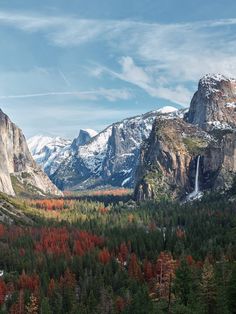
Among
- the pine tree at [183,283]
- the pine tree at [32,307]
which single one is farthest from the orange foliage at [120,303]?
the pine tree at [183,283]

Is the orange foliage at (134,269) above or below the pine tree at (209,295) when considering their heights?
below

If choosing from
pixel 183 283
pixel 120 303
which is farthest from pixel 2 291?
pixel 183 283

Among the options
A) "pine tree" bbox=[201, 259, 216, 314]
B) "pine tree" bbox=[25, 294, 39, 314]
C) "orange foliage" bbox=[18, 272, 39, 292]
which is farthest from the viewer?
"orange foliage" bbox=[18, 272, 39, 292]

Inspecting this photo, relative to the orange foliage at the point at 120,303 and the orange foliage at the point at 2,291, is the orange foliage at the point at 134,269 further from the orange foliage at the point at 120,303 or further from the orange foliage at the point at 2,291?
the orange foliage at the point at 2,291

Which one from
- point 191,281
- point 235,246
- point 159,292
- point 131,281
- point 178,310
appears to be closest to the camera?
point 178,310

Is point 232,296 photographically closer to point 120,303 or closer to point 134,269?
point 120,303

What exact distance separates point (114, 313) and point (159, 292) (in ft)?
85.1

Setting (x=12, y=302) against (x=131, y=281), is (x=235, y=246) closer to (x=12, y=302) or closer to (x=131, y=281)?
(x=131, y=281)

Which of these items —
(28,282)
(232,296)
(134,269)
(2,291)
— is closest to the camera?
(232,296)

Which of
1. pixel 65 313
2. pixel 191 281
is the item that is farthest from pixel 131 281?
pixel 191 281

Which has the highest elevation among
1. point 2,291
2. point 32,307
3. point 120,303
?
point 120,303

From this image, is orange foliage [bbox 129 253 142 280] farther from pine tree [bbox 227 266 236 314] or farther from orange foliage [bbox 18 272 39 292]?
pine tree [bbox 227 266 236 314]

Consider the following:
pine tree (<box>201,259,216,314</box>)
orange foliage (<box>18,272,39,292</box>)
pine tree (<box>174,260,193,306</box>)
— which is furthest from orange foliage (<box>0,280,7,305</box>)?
pine tree (<box>201,259,216,314</box>)

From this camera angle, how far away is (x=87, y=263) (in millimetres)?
198750
